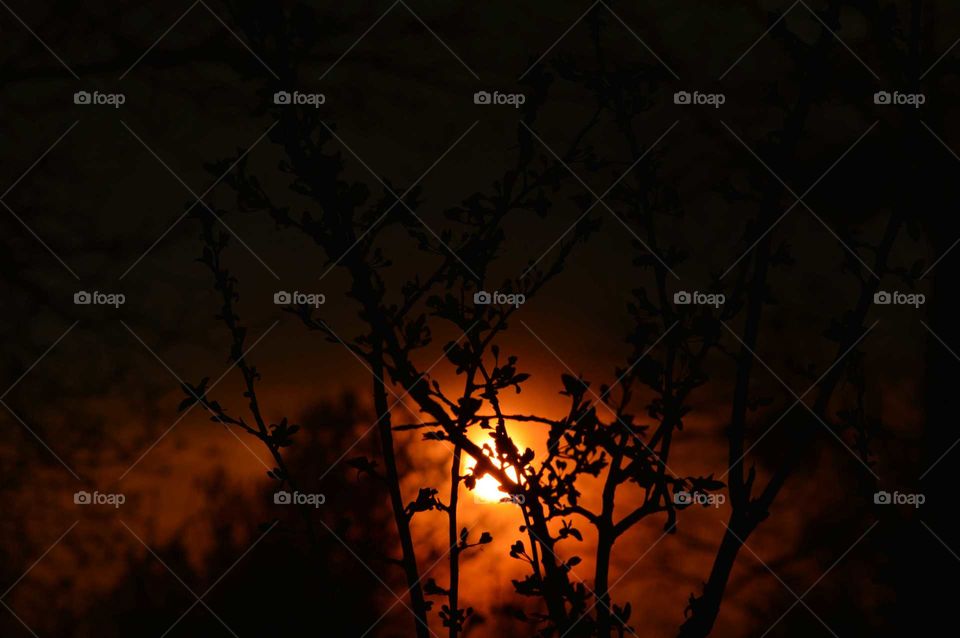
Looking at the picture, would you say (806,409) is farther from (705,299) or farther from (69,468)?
(69,468)

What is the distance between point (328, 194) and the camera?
1.60 meters

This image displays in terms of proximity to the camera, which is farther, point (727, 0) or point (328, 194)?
point (727, 0)

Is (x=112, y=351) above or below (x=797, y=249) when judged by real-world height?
below

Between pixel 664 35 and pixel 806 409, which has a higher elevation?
pixel 664 35

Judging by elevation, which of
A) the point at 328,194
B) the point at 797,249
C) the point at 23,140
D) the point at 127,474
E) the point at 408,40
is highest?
the point at 408,40

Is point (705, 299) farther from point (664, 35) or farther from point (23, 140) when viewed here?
point (23, 140)

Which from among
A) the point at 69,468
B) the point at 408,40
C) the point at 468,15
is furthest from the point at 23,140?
the point at 468,15

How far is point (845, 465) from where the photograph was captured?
231cm

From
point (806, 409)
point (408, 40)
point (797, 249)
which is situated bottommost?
point (806, 409)

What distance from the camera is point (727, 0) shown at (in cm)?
237

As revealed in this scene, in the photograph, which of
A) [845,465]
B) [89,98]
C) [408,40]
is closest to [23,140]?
[89,98]

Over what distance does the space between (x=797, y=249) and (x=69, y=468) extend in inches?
76.0

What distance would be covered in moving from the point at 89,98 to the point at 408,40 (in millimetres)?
846

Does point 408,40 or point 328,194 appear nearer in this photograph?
point 328,194
